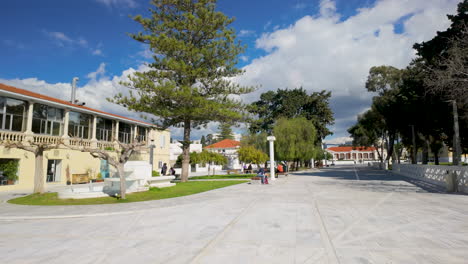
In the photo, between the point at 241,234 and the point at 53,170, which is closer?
the point at 241,234

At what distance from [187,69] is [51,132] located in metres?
13.5

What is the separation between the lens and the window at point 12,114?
64.6ft

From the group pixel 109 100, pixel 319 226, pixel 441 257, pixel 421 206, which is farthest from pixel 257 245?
pixel 109 100

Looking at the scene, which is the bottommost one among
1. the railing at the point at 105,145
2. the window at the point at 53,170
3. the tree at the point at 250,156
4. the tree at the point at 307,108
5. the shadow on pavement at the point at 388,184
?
the shadow on pavement at the point at 388,184

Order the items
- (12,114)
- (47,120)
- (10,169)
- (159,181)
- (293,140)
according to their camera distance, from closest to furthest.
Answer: (159,181) → (10,169) → (12,114) → (47,120) → (293,140)

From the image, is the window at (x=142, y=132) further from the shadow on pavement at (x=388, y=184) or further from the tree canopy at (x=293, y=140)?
the shadow on pavement at (x=388, y=184)

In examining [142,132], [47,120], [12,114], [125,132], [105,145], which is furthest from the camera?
[142,132]

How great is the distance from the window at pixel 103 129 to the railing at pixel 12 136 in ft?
30.1

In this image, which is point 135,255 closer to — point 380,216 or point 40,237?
point 40,237

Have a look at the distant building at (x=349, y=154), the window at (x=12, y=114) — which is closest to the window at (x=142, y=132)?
the window at (x=12, y=114)

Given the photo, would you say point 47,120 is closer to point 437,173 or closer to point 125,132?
point 125,132

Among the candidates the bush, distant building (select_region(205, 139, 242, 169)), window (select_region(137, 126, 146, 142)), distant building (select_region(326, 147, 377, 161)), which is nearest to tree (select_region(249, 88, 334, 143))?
distant building (select_region(205, 139, 242, 169))

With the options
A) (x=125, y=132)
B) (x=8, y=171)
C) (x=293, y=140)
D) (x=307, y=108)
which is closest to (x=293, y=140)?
(x=293, y=140)

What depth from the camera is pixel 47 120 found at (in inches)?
923
